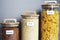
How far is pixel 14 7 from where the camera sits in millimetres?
1369

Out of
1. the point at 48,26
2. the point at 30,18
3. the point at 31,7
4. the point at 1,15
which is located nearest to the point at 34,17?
the point at 30,18

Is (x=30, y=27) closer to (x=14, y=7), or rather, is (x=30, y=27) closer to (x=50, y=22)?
(x=50, y=22)

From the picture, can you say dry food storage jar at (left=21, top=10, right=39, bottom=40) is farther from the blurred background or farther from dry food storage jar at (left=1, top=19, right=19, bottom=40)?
the blurred background

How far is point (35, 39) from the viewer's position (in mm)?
1165

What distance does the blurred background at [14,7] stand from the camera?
1.36m

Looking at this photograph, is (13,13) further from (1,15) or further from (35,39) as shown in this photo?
(35,39)

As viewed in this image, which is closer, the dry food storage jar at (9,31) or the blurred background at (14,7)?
the dry food storage jar at (9,31)

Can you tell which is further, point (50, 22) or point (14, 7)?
point (14, 7)

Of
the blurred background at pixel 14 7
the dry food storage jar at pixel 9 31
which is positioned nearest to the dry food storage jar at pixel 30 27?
the dry food storage jar at pixel 9 31

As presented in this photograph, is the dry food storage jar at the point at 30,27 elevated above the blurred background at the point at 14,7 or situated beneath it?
situated beneath

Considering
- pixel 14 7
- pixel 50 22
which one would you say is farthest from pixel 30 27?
pixel 14 7

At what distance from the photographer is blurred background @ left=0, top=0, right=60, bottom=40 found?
136 centimetres

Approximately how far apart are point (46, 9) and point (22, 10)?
280 mm

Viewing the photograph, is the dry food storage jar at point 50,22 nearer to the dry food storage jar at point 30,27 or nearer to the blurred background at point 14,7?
the dry food storage jar at point 30,27
